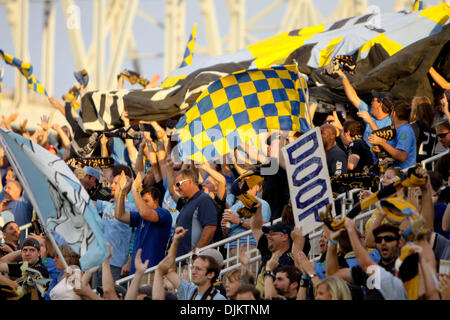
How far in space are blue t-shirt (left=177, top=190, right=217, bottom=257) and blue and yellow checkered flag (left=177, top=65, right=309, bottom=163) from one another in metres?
0.96

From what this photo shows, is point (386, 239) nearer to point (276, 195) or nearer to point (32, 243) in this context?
point (276, 195)

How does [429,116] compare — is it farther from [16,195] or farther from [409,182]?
[16,195]

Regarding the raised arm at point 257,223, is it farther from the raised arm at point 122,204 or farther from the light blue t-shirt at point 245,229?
the raised arm at point 122,204

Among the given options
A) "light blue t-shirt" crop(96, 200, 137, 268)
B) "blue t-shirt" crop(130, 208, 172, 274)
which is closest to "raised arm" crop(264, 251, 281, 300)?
"blue t-shirt" crop(130, 208, 172, 274)

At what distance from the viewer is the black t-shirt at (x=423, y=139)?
9.84 metres

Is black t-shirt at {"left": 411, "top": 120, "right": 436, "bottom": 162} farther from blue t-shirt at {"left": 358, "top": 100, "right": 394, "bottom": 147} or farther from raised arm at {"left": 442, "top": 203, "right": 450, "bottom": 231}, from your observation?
raised arm at {"left": 442, "top": 203, "right": 450, "bottom": 231}

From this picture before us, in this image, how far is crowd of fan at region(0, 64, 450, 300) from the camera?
6.66m

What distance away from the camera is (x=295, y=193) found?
26.2ft

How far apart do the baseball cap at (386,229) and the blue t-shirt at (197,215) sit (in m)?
2.75

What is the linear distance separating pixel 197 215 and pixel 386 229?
3.01 meters

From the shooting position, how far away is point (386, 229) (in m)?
6.75

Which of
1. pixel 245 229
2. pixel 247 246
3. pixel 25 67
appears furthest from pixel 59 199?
pixel 25 67

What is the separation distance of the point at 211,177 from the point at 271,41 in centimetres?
417
